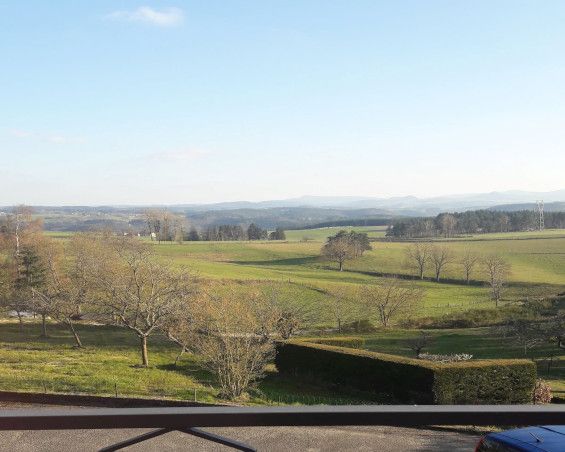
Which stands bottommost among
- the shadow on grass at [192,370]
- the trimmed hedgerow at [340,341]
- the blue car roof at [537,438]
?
the shadow on grass at [192,370]

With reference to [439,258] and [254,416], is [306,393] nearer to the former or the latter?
[254,416]

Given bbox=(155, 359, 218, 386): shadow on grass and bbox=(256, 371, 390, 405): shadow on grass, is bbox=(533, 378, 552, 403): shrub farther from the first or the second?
bbox=(155, 359, 218, 386): shadow on grass

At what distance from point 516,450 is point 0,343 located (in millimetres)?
31838

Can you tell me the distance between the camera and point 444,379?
57.8 ft

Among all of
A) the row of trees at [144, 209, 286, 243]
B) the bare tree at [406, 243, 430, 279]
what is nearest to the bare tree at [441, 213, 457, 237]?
the row of trees at [144, 209, 286, 243]

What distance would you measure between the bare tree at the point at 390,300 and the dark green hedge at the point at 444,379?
21.7 meters

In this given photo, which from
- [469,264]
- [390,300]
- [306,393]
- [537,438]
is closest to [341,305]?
[390,300]

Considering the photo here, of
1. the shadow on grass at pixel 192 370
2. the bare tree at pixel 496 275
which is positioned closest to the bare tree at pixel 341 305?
the bare tree at pixel 496 275

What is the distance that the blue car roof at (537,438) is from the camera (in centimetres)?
216

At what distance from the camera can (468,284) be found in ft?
198

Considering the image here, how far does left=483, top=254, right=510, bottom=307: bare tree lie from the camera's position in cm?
4915

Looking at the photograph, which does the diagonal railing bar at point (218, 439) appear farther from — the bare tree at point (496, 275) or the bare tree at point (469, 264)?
the bare tree at point (469, 264)

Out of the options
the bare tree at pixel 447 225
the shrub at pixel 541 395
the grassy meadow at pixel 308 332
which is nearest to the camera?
the shrub at pixel 541 395

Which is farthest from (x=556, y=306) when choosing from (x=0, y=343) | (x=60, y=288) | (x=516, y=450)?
(x=516, y=450)
